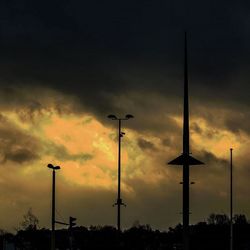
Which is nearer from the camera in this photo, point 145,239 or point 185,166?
point 185,166

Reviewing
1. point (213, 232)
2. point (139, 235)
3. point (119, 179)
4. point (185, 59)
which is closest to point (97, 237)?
point (139, 235)

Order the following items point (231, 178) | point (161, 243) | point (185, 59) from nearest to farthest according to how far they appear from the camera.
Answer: point (185, 59) → point (231, 178) → point (161, 243)

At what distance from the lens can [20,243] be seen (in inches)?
5084

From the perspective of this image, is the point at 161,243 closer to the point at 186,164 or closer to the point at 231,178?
the point at 231,178

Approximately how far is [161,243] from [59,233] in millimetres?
30022

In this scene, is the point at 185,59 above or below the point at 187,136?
above

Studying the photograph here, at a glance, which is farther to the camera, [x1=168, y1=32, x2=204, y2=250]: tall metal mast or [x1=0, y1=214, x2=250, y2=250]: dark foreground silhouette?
[x1=0, y1=214, x2=250, y2=250]: dark foreground silhouette

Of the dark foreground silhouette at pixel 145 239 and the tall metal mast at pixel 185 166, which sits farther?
the dark foreground silhouette at pixel 145 239

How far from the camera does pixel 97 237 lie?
452 ft

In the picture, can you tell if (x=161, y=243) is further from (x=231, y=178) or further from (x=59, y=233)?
(x=231, y=178)

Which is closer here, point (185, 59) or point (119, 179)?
point (185, 59)

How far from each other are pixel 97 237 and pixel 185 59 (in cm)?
10746

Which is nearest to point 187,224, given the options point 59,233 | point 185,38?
point 185,38

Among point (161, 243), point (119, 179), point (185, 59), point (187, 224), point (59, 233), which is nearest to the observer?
point (187, 224)
